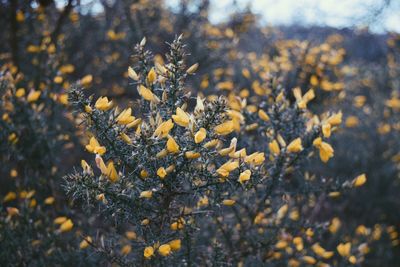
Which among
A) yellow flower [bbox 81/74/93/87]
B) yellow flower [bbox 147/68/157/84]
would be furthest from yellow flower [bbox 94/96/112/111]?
yellow flower [bbox 81/74/93/87]

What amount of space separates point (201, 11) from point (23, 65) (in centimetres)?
236

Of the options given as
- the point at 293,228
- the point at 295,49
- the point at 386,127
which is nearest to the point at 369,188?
the point at 386,127

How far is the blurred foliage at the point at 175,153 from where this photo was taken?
143 cm

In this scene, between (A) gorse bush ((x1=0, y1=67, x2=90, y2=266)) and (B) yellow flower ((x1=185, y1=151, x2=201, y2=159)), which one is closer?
(B) yellow flower ((x1=185, y1=151, x2=201, y2=159))

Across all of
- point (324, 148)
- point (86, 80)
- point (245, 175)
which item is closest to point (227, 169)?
point (245, 175)

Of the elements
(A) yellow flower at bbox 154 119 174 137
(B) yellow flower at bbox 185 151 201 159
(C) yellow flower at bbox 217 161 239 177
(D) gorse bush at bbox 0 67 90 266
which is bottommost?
(D) gorse bush at bbox 0 67 90 266

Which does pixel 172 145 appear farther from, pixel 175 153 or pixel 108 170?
pixel 108 170

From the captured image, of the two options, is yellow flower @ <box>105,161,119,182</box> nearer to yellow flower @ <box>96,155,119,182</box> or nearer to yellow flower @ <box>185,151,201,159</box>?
yellow flower @ <box>96,155,119,182</box>

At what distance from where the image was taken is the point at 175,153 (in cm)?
140

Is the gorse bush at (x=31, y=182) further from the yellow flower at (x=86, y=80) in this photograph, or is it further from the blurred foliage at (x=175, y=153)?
the yellow flower at (x=86, y=80)

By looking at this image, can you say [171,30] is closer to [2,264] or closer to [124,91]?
[124,91]

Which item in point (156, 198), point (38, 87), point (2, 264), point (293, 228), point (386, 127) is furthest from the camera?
point (386, 127)

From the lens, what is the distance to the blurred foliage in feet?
4.70

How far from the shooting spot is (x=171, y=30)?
5070 mm
